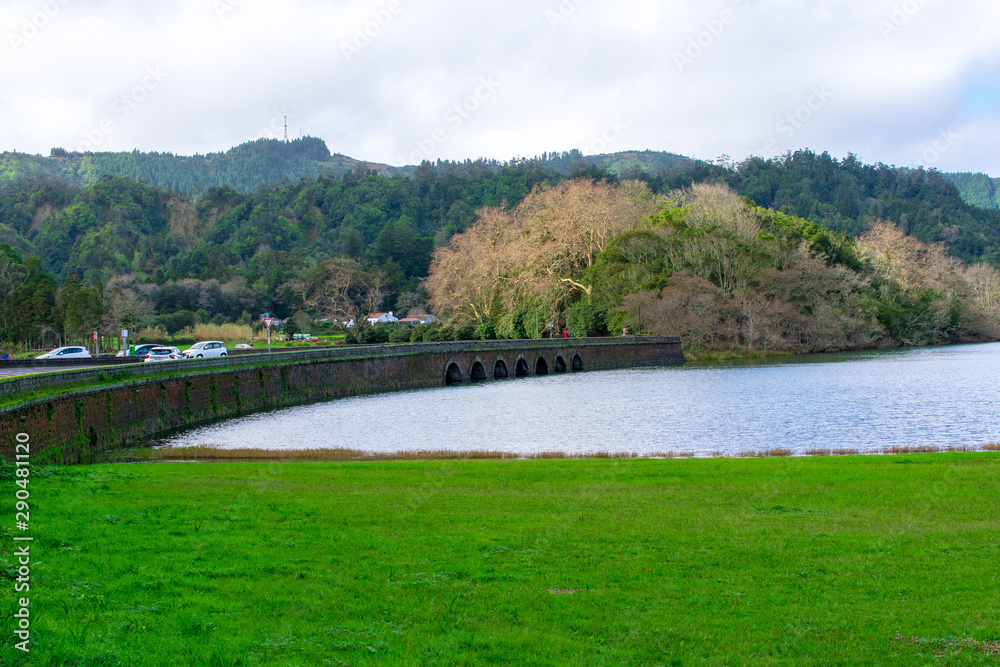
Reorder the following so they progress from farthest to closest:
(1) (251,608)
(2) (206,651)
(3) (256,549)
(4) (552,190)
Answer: (4) (552,190)
(3) (256,549)
(1) (251,608)
(2) (206,651)

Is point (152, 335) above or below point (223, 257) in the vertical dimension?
below

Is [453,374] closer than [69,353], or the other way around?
[69,353]

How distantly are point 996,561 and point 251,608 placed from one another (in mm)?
8680

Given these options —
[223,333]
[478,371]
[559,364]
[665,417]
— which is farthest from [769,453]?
[223,333]

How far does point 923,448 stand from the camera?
25.0 meters

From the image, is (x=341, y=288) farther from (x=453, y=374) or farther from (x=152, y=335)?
(x=453, y=374)

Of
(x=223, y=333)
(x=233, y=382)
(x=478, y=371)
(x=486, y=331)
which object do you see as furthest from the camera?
(x=223, y=333)

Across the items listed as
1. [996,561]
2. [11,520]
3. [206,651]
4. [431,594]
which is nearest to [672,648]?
[431,594]

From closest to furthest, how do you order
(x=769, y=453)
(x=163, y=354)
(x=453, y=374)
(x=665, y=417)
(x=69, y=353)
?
(x=769, y=453) < (x=665, y=417) < (x=163, y=354) < (x=69, y=353) < (x=453, y=374)

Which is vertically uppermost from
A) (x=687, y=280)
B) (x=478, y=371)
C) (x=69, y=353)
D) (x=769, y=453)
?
(x=687, y=280)

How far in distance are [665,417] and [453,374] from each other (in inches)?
1325

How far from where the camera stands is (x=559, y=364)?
82062mm

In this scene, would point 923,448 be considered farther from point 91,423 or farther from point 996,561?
point 91,423

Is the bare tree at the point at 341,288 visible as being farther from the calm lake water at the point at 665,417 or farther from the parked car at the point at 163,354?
the calm lake water at the point at 665,417
